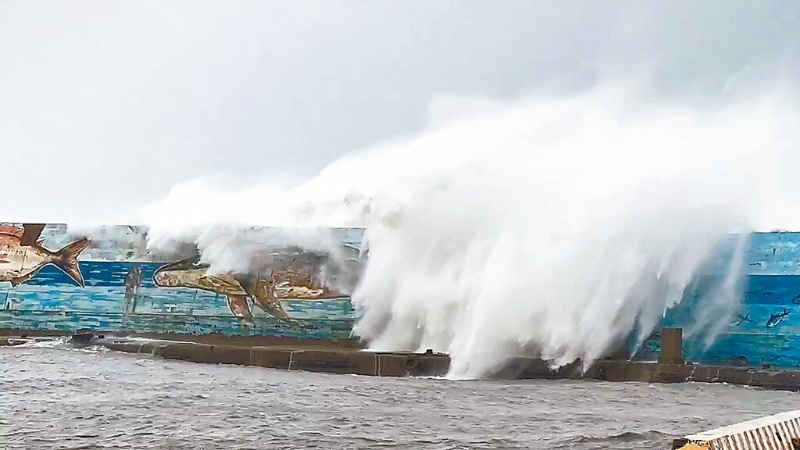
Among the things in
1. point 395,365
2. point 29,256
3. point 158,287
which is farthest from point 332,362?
point 29,256

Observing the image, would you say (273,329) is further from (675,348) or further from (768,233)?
(768,233)

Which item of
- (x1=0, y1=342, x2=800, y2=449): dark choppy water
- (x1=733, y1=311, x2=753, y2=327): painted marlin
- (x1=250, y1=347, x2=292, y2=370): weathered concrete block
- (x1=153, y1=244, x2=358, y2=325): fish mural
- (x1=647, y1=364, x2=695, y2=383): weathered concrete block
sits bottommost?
(x1=0, y1=342, x2=800, y2=449): dark choppy water

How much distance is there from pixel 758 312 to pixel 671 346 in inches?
103

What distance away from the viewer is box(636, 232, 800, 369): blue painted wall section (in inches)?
934

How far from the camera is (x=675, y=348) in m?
22.9

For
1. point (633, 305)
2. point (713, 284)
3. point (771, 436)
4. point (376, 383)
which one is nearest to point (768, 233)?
point (713, 284)

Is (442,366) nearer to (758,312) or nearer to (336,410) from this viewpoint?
(758,312)

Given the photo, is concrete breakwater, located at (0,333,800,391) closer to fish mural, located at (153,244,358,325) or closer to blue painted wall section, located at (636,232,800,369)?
blue painted wall section, located at (636,232,800,369)

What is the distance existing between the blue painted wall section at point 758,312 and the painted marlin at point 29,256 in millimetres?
17859

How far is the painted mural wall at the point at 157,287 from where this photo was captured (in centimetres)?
2958

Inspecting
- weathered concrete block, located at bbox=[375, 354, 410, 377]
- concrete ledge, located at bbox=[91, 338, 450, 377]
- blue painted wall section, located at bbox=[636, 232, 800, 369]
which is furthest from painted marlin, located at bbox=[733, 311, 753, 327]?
weathered concrete block, located at bbox=[375, 354, 410, 377]

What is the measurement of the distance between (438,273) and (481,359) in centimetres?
441

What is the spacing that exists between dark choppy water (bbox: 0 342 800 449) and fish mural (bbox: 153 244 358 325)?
22.7 feet

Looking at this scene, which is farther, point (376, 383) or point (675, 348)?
point (675, 348)
